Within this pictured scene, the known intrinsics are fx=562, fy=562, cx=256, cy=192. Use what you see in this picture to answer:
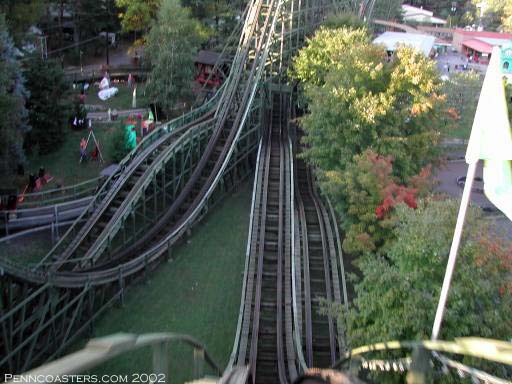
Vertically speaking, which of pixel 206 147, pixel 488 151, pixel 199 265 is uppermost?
pixel 488 151

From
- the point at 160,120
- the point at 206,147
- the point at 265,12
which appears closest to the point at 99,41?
the point at 160,120

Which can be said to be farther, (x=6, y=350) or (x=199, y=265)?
(x=199, y=265)

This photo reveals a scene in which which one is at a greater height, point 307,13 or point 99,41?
point 307,13

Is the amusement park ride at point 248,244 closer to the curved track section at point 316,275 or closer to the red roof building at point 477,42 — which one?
the curved track section at point 316,275

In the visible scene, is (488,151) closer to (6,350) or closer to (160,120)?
(6,350)

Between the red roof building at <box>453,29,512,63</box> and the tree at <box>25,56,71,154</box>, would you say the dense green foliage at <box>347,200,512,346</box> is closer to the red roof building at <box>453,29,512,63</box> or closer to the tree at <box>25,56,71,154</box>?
the tree at <box>25,56,71,154</box>

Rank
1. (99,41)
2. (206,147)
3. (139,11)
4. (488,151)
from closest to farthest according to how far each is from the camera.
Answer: (488,151) < (206,147) < (139,11) < (99,41)

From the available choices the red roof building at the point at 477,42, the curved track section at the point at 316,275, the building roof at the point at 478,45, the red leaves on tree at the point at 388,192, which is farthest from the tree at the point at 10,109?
the building roof at the point at 478,45

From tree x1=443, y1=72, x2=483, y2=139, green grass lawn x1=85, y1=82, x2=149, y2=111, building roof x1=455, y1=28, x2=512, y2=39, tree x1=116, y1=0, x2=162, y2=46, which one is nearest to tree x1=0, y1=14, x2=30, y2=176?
green grass lawn x1=85, y1=82, x2=149, y2=111
